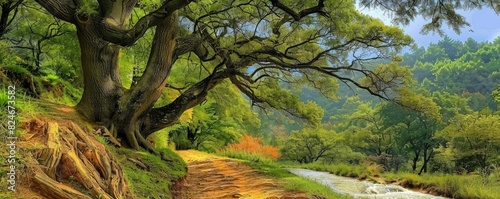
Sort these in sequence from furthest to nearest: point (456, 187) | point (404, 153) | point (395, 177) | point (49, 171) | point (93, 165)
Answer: point (404, 153) → point (395, 177) → point (456, 187) → point (93, 165) → point (49, 171)

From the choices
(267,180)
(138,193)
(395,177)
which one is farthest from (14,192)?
(395,177)

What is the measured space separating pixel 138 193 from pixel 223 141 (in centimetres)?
1508

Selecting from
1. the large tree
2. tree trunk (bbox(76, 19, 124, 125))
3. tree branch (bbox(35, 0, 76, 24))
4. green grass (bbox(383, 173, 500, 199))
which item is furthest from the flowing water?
tree branch (bbox(35, 0, 76, 24))

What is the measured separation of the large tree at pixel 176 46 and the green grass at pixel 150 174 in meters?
0.56

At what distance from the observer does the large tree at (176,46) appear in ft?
16.0

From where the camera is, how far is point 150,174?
13.3ft

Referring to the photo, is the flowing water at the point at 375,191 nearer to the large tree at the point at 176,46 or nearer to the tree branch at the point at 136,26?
the large tree at the point at 176,46

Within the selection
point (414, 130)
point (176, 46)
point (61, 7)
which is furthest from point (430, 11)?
point (414, 130)

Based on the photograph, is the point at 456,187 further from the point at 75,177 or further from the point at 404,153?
the point at 404,153

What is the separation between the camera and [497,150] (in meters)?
14.2

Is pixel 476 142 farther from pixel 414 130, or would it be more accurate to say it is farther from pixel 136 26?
pixel 136 26

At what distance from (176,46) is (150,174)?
234 centimetres

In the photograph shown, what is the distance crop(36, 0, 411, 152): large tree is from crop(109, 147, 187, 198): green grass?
562 mm

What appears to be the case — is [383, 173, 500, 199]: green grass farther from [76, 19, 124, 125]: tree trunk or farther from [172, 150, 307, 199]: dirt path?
[76, 19, 124, 125]: tree trunk
